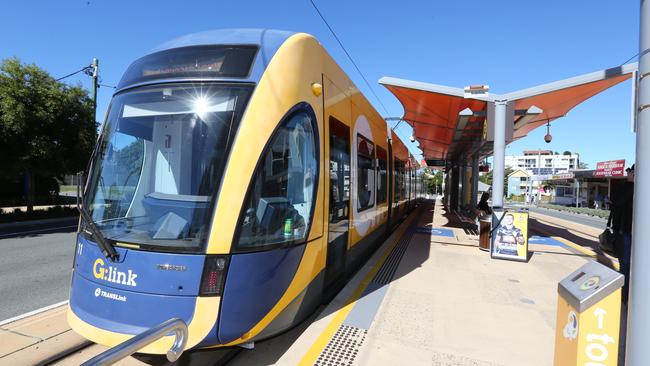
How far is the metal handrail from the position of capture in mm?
1813

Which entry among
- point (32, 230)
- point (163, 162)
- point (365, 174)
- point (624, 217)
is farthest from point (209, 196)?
point (32, 230)

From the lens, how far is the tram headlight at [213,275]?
114 inches

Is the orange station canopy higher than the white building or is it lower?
lower

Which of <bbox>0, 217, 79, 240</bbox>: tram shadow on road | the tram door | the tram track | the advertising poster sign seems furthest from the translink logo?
<bbox>0, 217, 79, 240</bbox>: tram shadow on road

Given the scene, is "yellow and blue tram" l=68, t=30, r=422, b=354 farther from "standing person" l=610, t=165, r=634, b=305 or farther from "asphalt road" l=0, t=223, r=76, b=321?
"standing person" l=610, t=165, r=634, b=305

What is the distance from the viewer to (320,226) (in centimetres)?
398

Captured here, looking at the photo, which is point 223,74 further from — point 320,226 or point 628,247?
point 628,247

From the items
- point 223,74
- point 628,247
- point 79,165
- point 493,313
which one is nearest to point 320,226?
point 223,74

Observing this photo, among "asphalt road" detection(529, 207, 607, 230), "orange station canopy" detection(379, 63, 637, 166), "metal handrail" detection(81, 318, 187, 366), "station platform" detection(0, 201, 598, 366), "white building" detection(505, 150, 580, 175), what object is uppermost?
Result: "white building" detection(505, 150, 580, 175)

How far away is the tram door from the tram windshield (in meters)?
1.55

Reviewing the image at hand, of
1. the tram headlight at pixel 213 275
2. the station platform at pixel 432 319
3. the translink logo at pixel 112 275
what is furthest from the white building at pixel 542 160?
the translink logo at pixel 112 275

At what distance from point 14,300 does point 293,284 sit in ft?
14.4

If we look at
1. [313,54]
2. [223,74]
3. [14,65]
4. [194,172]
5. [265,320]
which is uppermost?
[14,65]

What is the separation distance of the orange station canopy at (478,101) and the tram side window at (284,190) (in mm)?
6136
